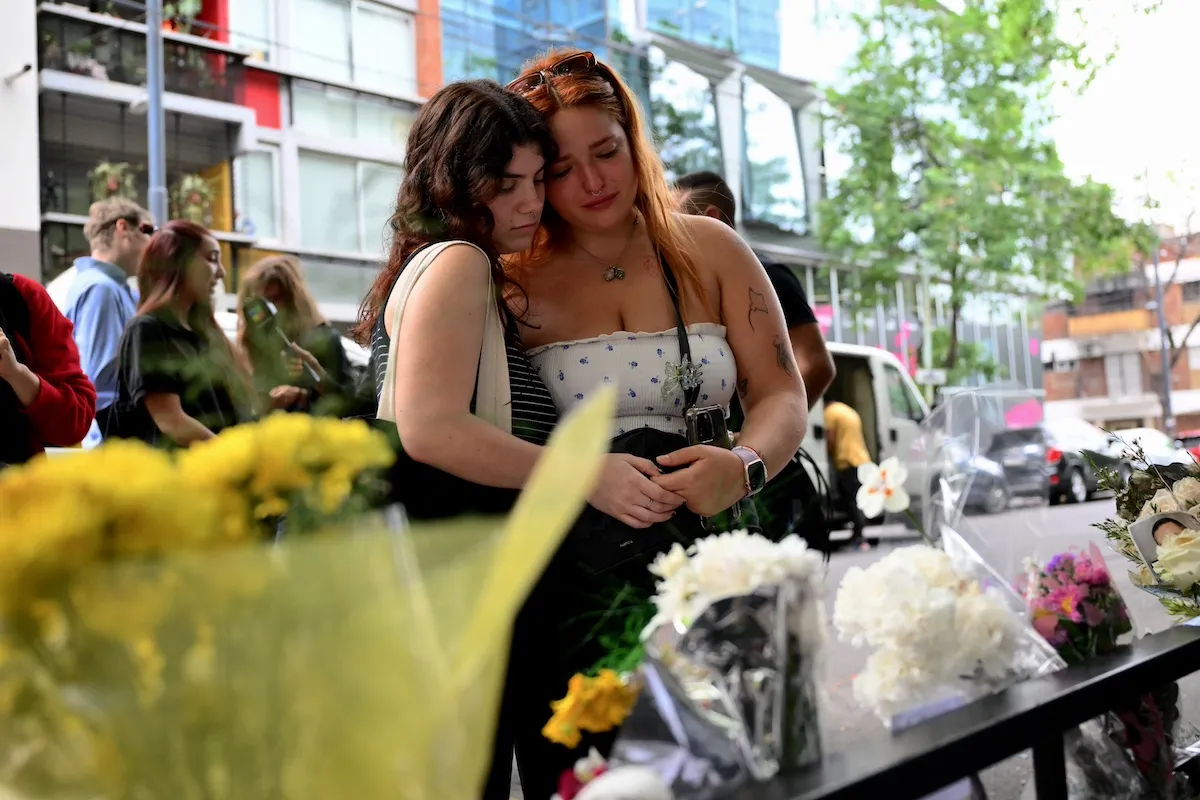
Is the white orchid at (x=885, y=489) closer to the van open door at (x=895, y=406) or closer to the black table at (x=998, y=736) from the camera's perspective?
the black table at (x=998, y=736)

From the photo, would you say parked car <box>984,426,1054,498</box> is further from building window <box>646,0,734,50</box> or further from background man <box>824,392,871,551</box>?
building window <box>646,0,734,50</box>

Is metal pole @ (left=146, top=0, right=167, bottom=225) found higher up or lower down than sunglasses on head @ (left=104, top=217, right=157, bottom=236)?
higher up

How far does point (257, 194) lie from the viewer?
10.4 meters

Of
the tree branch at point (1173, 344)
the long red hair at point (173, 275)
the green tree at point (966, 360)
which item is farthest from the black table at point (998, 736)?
the tree branch at point (1173, 344)

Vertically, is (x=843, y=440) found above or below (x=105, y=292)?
below

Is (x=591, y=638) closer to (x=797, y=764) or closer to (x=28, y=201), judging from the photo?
(x=797, y=764)

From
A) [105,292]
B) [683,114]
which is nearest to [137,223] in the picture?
[105,292]

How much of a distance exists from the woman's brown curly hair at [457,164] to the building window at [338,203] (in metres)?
9.62

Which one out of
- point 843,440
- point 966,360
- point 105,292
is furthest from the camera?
point 966,360

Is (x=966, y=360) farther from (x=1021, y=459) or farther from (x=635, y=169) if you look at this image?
(x=635, y=169)

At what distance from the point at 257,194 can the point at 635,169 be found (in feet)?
31.3

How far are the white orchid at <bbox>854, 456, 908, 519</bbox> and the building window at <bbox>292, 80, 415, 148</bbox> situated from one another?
9713mm

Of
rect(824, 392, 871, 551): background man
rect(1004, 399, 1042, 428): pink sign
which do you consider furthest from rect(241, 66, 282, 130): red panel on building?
rect(1004, 399, 1042, 428): pink sign

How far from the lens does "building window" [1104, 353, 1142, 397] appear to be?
781 inches
